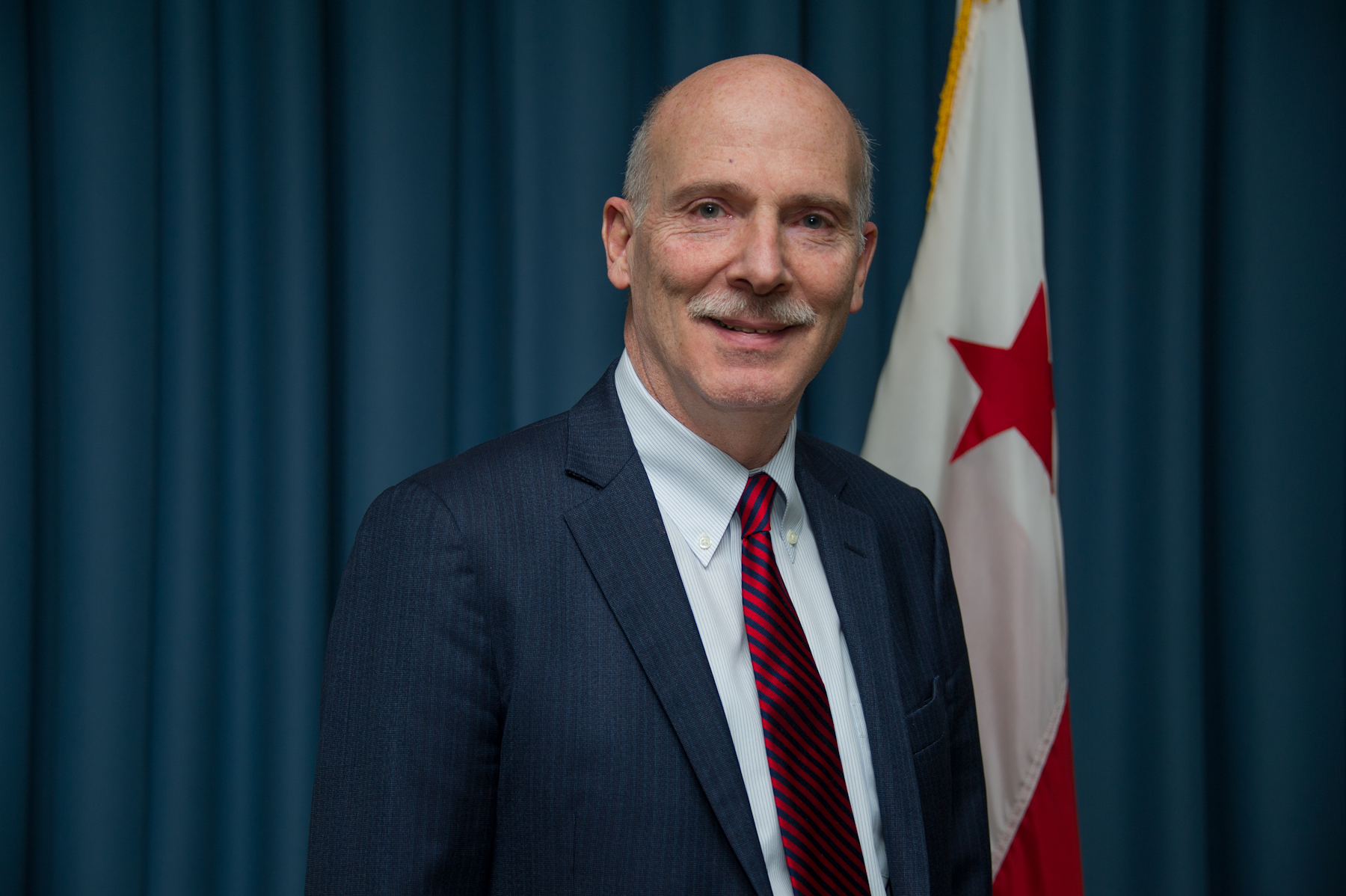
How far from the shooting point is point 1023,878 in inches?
68.4

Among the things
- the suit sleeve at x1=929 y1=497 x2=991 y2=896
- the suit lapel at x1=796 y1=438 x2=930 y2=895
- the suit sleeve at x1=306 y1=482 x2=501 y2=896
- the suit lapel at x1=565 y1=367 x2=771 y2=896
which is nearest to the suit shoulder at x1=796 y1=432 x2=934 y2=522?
the suit lapel at x1=796 y1=438 x2=930 y2=895

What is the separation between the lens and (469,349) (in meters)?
1.95

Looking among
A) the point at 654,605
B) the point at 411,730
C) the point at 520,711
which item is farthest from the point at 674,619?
the point at 411,730

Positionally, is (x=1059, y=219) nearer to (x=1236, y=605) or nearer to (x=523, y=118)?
(x=1236, y=605)

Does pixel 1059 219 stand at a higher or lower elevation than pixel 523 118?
lower

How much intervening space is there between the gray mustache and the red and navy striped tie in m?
0.26

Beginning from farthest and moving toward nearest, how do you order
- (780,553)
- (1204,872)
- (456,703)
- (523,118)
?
(1204,872) → (523,118) → (780,553) → (456,703)

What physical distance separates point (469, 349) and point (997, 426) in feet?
3.68

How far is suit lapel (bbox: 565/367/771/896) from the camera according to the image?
95 cm

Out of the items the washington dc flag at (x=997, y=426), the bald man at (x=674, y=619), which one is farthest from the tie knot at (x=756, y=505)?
the washington dc flag at (x=997, y=426)

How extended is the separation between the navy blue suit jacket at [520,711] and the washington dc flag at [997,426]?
0.80 m

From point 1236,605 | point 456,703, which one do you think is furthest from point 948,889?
point 1236,605

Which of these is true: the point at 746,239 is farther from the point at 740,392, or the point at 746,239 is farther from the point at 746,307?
the point at 740,392

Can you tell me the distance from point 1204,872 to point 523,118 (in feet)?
7.54
